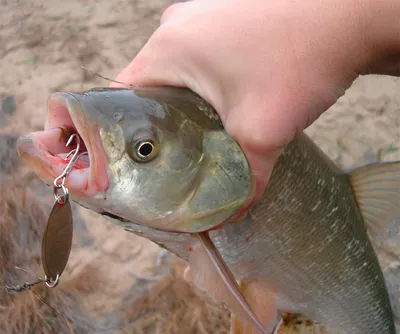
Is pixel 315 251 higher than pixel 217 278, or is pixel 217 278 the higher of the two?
pixel 217 278

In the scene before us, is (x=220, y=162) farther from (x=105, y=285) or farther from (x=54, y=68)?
(x=54, y=68)

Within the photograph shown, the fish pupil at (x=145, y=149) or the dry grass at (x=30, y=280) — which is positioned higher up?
the fish pupil at (x=145, y=149)

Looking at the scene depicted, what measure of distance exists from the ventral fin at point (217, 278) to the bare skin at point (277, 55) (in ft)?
0.78

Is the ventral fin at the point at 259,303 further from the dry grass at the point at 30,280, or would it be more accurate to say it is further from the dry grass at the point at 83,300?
the dry grass at the point at 30,280

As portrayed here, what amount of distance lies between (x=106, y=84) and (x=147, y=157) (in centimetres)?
212

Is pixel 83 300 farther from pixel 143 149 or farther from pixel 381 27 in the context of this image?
pixel 381 27

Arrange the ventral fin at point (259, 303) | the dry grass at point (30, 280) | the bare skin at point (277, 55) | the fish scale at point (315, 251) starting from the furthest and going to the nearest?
the dry grass at point (30, 280) → the ventral fin at point (259, 303) → the fish scale at point (315, 251) → the bare skin at point (277, 55)

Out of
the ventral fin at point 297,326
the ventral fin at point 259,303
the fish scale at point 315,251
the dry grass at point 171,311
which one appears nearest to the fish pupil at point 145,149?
the fish scale at point 315,251

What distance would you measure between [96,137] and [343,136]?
204 centimetres

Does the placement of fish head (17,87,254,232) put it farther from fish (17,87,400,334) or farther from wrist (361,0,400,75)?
wrist (361,0,400,75)

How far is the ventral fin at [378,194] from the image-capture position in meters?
1.56

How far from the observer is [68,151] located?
42.3 inches

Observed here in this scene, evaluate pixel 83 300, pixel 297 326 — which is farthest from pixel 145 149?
pixel 83 300

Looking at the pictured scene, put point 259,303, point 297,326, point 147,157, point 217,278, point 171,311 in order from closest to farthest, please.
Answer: point 147,157
point 217,278
point 259,303
point 297,326
point 171,311
